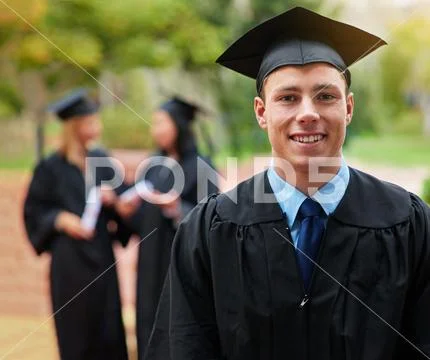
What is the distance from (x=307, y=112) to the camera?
1698 millimetres

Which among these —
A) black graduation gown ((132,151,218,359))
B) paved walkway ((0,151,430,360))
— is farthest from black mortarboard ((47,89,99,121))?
paved walkway ((0,151,430,360))

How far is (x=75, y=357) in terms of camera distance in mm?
4316

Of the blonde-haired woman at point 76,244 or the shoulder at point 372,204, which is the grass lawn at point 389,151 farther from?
the shoulder at point 372,204

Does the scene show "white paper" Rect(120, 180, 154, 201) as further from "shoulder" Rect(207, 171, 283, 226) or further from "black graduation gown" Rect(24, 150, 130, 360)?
"shoulder" Rect(207, 171, 283, 226)

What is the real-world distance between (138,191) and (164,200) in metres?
0.23

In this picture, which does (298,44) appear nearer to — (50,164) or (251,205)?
(251,205)

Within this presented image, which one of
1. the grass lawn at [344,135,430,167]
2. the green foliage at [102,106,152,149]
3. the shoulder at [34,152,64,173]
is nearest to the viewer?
the shoulder at [34,152,64,173]

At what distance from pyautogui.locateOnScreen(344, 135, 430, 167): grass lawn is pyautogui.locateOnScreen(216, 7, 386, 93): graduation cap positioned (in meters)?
4.90

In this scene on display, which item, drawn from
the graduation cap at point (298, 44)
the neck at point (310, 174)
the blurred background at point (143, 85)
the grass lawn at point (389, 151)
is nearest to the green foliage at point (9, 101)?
the blurred background at point (143, 85)

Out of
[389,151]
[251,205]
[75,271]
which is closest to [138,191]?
[75,271]

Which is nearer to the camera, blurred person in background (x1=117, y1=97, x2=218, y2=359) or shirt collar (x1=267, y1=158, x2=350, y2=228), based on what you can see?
shirt collar (x1=267, y1=158, x2=350, y2=228)

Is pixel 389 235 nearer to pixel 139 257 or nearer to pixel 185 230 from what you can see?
pixel 185 230

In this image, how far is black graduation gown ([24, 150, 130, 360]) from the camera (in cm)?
433

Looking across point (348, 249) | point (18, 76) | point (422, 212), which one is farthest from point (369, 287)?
point (18, 76)
